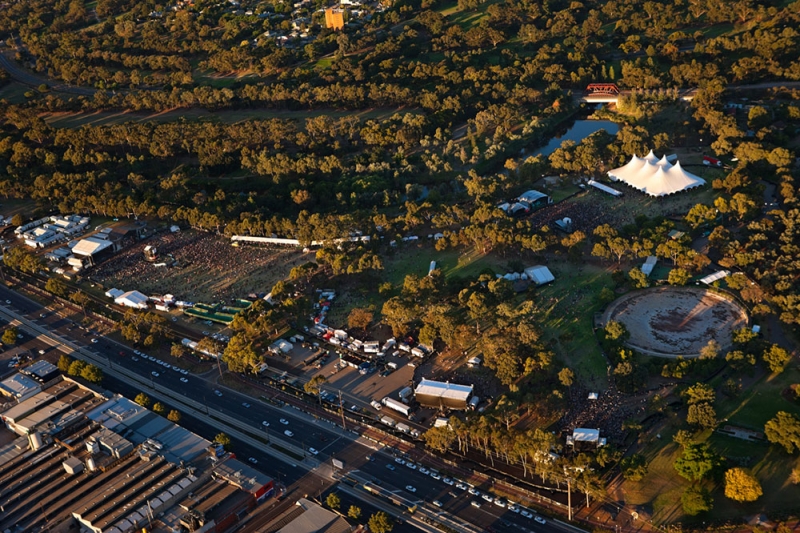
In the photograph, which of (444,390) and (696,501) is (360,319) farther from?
(696,501)

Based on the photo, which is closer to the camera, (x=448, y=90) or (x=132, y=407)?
(x=132, y=407)

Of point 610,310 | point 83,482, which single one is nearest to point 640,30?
point 610,310

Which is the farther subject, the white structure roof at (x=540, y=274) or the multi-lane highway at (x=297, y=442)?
the white structure roof at (x=540, y=274)

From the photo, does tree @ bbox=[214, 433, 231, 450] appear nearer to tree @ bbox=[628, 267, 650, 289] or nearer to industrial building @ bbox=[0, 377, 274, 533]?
industrial building @ bbox=[0, 377, 274, 533]

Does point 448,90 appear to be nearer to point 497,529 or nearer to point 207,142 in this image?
point 207,142

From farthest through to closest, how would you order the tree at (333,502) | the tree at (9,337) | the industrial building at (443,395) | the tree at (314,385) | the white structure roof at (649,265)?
1. the white structure roof at (649,265)
2. the tree at (9,337)
3. the tree at (314,385)
4. the industrial building at (443,395)
5. the tree at (333,502)

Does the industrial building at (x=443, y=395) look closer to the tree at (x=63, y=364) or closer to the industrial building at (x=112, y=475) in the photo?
the industrial building at (x=112, y=475)

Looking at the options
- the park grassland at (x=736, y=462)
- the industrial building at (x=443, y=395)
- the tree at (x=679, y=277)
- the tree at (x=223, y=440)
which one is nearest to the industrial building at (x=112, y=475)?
the tree at (x=223, y=440)
